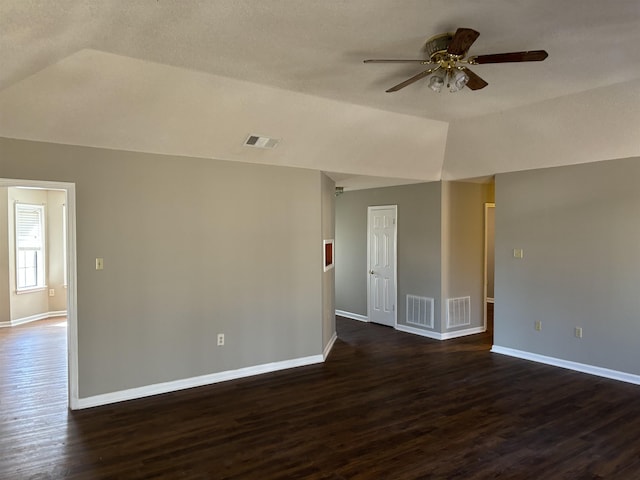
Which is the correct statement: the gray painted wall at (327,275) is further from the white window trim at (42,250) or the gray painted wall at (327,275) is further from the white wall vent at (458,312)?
the white window trim at (42,250)

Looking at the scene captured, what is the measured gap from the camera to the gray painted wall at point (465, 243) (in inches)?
251

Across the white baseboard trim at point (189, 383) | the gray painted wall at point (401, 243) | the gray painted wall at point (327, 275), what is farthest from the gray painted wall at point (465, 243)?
the white baseboard trim at point (189, 383)

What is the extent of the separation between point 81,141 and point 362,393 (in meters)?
3.54

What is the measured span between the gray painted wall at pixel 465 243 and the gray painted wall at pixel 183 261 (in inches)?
88.5

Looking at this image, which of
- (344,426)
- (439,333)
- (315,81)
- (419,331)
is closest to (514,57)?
(315,81)

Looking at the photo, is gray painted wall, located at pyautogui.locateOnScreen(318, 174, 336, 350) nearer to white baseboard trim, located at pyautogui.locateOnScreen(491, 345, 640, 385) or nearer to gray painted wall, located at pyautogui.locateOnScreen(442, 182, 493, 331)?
gray painted wall, located at pyautogui.locateOnScreen(442, 182, 493, 331)

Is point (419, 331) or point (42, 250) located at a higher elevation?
point (42, 250)

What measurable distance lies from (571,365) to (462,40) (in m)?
4.22

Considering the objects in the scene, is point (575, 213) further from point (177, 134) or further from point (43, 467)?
point (43, 467)

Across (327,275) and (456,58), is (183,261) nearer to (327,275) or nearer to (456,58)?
(327,275)

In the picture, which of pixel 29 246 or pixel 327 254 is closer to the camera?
pixel 327 254

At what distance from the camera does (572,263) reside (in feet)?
16.4

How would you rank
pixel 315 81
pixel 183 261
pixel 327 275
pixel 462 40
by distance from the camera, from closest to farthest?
pixel 462 40 → pixel 315 81 → pixel 183 261 → pixel 327 275

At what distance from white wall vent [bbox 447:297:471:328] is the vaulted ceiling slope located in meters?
2.09
